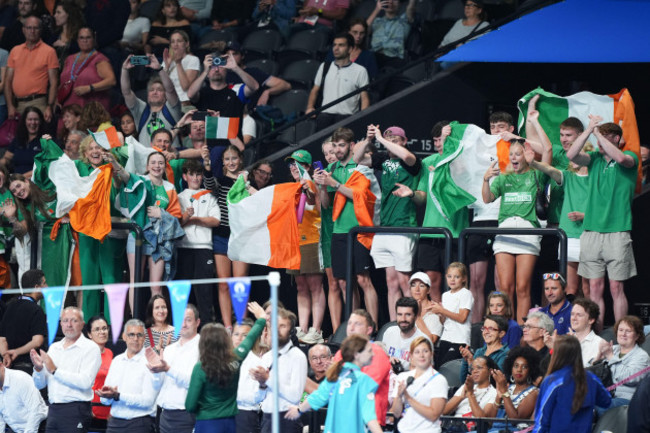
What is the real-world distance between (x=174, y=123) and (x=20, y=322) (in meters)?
3.13

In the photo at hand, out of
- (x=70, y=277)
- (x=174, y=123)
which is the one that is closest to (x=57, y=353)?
(x=70, y=277)

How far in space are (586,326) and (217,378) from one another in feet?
10.2

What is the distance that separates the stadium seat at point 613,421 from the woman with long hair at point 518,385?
571 millimetres

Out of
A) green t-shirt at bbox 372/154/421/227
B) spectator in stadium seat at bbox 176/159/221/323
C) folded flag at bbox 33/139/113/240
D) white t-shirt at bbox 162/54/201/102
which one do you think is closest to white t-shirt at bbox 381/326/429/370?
green t-shirt at bbox 372/154/421/227

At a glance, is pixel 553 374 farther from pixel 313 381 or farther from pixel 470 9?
pixel 470 9

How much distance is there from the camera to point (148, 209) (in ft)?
42.1

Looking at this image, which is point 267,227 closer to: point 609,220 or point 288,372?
point 288,372

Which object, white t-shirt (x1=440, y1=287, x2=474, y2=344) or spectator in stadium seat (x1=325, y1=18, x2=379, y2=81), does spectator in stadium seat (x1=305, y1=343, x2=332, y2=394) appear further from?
spectator in stadium seat (x1=325, y1=18, x2=379, y2=81)

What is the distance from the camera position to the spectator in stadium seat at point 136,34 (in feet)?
54.5

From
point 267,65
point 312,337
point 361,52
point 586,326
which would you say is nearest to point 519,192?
point 586,326

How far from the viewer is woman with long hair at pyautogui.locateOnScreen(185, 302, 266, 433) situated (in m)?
10.0

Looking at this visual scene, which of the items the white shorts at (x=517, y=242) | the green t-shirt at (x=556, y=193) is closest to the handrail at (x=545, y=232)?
the white shorts at (x=517, y=242)

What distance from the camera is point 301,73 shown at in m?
15.7

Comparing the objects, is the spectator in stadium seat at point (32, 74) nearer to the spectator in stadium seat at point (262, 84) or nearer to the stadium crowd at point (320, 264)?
the stadium crowd at point (320, 264)
